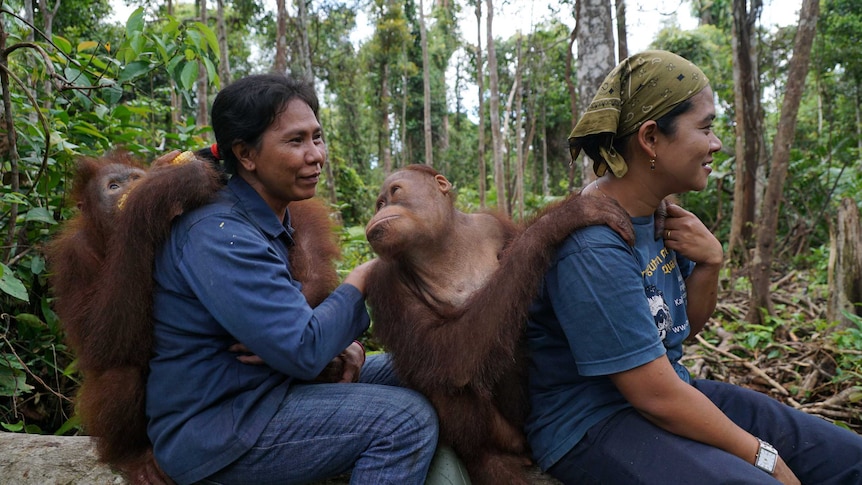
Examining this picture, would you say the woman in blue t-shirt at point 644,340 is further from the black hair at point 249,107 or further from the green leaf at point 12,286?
the green leaf at point 12,286

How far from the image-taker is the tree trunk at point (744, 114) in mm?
6809

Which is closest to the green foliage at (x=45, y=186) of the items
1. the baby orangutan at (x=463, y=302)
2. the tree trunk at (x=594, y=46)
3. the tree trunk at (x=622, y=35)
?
the baby orangutan at (x=463, y=302)

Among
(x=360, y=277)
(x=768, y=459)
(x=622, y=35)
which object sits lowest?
(x=768, y=459)

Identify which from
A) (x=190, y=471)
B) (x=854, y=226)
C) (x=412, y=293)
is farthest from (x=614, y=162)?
(x=854, y=226)

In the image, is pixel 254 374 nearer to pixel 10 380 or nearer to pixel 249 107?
pixel 249 107

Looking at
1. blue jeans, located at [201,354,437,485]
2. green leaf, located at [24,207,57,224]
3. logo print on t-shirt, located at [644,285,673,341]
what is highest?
green leaf, located at [24,207,57,224]

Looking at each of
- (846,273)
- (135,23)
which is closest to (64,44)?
(135,23)

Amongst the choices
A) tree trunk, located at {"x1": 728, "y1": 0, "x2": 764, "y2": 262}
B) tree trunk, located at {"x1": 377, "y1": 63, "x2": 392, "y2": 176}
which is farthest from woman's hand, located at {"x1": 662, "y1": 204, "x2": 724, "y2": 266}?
tree trunk, located at {"x1": 377, "y1": 63, "x2": 392, "y2": 176}

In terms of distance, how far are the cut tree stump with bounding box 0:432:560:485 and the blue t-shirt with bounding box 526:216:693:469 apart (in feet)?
0.99

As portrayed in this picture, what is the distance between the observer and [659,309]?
1.69 m

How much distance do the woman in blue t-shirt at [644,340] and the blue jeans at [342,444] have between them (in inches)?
14.1

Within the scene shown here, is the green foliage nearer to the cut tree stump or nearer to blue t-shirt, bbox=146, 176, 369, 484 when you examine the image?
the cut tree stump

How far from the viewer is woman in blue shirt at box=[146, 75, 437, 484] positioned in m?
1.56

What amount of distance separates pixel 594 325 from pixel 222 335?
978mm
